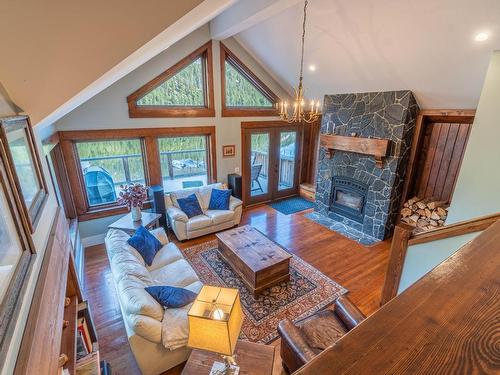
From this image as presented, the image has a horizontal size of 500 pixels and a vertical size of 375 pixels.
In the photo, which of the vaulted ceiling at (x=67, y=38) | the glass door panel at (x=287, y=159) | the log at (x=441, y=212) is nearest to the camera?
the vaulted ceiling at (x=67, y=38)

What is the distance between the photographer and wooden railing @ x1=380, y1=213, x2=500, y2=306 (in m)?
1.81

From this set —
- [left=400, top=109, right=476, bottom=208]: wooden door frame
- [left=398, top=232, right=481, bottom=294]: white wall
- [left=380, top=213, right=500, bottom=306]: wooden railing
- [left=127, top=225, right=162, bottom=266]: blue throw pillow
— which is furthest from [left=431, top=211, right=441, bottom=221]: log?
[left=127, top=225, right=162, bottom=266]: blue throw pillow

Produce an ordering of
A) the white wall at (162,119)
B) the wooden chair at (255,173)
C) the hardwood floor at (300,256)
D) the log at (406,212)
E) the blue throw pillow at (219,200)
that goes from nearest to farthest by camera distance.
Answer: the hardwood floor at (300,256) < the white wall at (162,119) < the log at (406,212) < the blue throw pillow at (219,200) < the wooden chair at (255,173)

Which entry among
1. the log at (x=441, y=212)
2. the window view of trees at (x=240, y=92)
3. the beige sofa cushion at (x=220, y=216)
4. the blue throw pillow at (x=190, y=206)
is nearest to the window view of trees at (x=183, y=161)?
the blue throw pillow at (x=190, y=206)

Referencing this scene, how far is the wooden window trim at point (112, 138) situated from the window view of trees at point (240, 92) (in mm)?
875

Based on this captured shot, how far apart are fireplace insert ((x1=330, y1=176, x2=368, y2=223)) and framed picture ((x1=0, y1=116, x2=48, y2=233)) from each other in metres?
4.95

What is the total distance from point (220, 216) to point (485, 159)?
13.1ft

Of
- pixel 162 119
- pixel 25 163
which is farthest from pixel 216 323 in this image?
pixel 162 119

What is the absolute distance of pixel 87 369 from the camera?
5.12 feet

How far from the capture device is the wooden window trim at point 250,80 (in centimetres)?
504

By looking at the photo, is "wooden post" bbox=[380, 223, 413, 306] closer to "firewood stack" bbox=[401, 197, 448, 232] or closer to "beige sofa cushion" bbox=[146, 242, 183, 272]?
"firewood stack" bbox=[401, 197, 448, 232]

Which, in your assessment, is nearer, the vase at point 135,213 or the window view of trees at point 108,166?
the vase at point 135,213

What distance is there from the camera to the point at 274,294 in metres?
3.23

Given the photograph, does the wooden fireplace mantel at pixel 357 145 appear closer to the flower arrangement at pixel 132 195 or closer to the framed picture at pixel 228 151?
the framed picture at pixel 228 151
